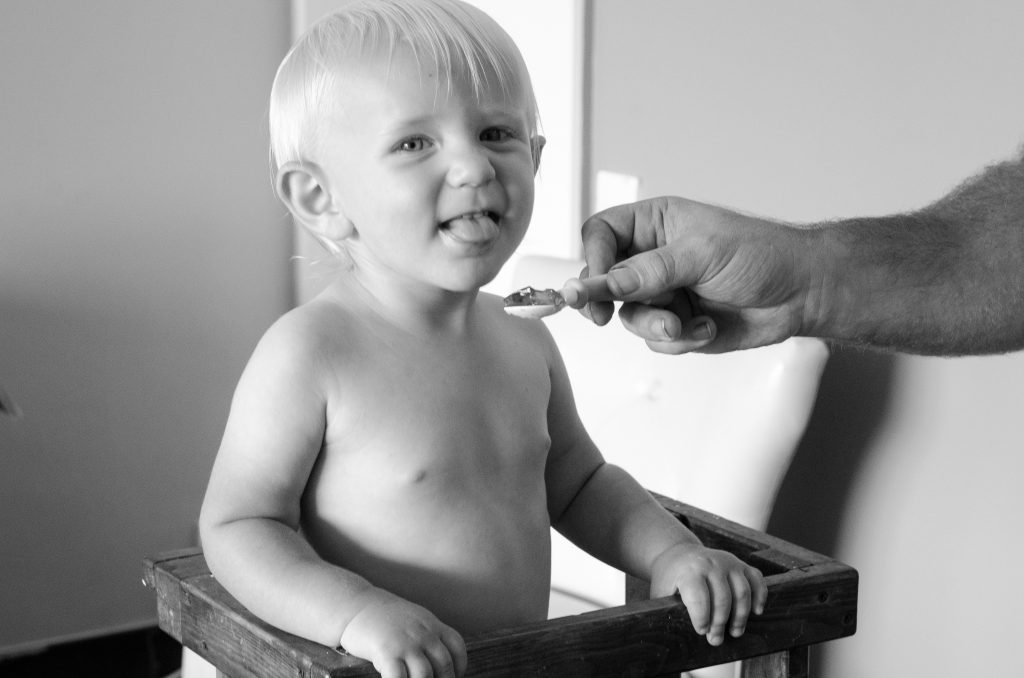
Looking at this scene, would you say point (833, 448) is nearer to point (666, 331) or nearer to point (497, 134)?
point (666, 331)

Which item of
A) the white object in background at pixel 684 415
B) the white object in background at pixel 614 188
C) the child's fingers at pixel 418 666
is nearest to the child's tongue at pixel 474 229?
the child's fingers at pixel 418 666

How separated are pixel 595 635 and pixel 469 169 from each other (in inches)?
13.6

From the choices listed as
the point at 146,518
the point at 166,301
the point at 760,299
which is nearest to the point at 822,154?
the point at 760,299

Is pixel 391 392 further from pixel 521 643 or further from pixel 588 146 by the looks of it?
pixel 588 146

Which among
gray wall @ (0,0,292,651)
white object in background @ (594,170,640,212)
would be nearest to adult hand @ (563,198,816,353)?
white object in background @ (594,170,640,212)

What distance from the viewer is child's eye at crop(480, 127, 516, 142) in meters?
0.93

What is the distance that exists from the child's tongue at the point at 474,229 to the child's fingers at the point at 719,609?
0.31 m

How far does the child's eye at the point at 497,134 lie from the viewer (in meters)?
0.93

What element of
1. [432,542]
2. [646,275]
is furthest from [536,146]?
[432,542]

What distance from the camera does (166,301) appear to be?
2.40 meters

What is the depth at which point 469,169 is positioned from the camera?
2.90 ft

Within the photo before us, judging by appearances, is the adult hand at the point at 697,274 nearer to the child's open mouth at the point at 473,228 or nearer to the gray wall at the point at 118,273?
the child's open mouth at the point at 473,228

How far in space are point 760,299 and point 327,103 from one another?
15.2 inches

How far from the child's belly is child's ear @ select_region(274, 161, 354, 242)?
0.70 ft
